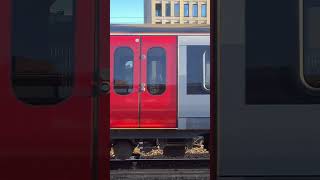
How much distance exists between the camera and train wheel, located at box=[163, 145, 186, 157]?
10.7m

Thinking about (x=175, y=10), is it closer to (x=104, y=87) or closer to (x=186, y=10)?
(x=186, y=10)

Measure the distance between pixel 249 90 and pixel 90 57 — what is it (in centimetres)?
91

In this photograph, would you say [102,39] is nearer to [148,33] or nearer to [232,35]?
[232,35]

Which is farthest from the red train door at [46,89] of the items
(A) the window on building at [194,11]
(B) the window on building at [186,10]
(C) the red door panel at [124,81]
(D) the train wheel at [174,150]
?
(B) the window on building at [186,10]

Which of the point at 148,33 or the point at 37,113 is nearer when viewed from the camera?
the point at 37,113

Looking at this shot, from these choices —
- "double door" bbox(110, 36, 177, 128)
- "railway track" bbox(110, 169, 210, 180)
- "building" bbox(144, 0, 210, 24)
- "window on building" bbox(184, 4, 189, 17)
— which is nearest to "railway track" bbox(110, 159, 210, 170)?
"railway track" bbox(110, 169, 210, 180)

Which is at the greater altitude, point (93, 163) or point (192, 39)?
point (192, 39)

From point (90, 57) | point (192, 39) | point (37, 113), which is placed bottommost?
point (37, 113)

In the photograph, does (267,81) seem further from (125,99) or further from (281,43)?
(125,99)

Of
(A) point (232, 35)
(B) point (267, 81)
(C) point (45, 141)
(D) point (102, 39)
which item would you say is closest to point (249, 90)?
(B) point (267, 81)

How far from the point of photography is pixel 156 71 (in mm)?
10633

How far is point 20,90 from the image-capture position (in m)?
2.93

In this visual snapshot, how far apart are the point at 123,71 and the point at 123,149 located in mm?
1569

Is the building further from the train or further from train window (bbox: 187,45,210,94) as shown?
train window (bbox: 187,45,210,94)
